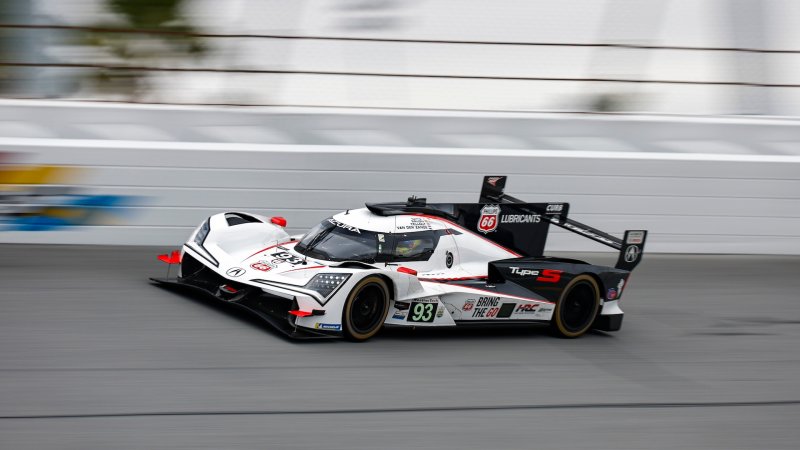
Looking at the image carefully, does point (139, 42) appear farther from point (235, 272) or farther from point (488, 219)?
point (488, 219)

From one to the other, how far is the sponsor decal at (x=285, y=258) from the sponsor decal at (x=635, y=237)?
321 centimetres

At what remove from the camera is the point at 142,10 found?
12359 mm

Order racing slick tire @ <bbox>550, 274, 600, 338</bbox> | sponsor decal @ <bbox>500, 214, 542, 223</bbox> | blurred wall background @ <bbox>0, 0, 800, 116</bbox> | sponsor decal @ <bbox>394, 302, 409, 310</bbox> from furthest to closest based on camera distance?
blurred wall background @ <bbox>0, 0, 800, 116</bbox> < sponsor decal @ <bbox>500, 214, 542, 223</bbox> < racing slick tire @ <bbox>550, 274, 600, 338</bbox> < sponsor decal @ <bbox>394, 302, 409, 310</bbox>

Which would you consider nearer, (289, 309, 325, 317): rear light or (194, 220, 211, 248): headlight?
(289, 309, 325, 317): rear light

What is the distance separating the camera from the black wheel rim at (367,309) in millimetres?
8023

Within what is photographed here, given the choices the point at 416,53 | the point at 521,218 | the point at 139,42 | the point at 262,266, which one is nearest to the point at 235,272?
the point at 262,266

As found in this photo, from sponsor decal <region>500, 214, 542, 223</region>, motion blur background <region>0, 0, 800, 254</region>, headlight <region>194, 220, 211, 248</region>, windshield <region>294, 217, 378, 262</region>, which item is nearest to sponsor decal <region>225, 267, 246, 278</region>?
windshield <region>294, 217, 378, 262</region>

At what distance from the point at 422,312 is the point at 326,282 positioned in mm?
909

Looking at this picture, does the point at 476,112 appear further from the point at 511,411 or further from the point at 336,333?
the point at 511,411

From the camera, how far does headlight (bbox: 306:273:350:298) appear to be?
7809mm

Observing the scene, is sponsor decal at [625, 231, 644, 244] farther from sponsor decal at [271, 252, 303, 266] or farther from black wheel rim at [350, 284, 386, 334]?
sponsor decal at [271, 252, 303, 266]

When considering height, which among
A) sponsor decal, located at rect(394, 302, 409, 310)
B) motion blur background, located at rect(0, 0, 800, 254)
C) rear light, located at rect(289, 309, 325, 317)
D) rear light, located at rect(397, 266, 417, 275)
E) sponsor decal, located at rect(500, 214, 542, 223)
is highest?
motion blur background, located at rect(0, 0, 800, 254)

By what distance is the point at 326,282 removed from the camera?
7875mm

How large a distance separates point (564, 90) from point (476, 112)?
124 cm
